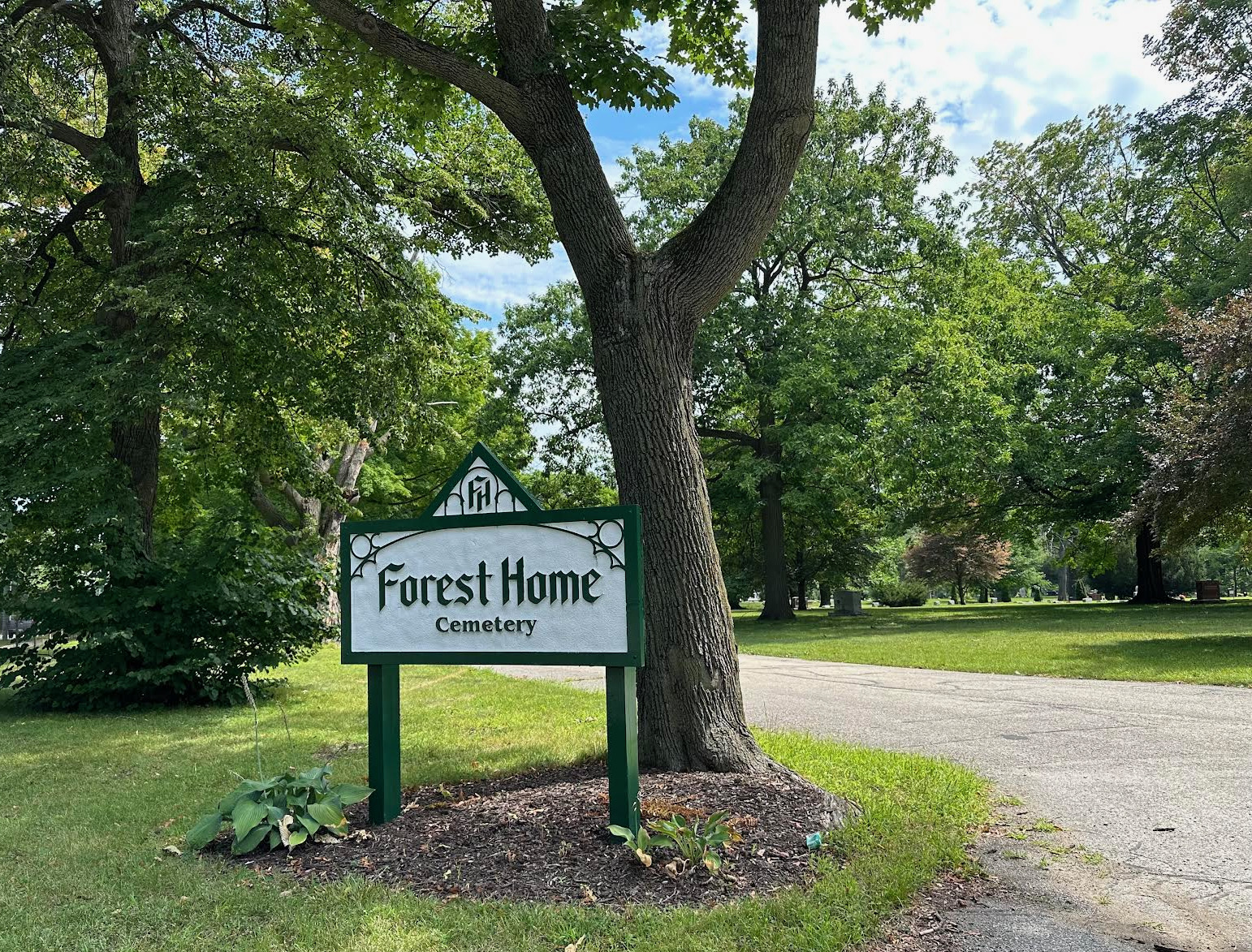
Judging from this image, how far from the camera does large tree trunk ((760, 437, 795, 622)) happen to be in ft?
83.0

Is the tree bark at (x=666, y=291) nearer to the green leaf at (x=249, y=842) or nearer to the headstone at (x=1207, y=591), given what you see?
the green leaf at (x=249, y=842)

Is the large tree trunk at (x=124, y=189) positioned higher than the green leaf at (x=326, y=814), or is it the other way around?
the large tree trunk at (x=124, y=189)

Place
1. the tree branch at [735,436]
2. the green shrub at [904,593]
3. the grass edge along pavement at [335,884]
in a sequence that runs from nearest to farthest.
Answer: the grass edge along pavement at [335,884], the tree branch at [735,436], the green shrub at [904,593]

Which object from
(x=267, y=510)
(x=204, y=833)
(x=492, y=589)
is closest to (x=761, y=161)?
(x=492, y=589)

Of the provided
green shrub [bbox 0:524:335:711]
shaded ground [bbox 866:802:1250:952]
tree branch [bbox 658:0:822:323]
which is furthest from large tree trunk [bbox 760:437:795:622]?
shaded ground [bbox 866:802:1250:952]

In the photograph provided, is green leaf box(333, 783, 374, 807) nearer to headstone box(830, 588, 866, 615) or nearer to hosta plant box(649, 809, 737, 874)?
hosta plant box(649, 809, 737, 874)

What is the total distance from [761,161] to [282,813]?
4.65m

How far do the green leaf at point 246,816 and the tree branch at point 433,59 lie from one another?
14.3 feet

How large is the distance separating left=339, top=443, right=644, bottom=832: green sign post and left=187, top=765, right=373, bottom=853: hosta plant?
0.28 meters

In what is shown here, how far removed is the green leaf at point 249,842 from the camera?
4391 millimetres

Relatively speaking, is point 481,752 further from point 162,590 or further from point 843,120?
point 843,120

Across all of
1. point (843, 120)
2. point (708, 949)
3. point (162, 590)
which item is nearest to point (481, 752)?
point (708, 949)

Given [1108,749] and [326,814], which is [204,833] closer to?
[326,814]

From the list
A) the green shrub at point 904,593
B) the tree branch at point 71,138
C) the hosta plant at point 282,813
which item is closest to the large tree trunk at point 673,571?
the hosta plant at point 282,813
